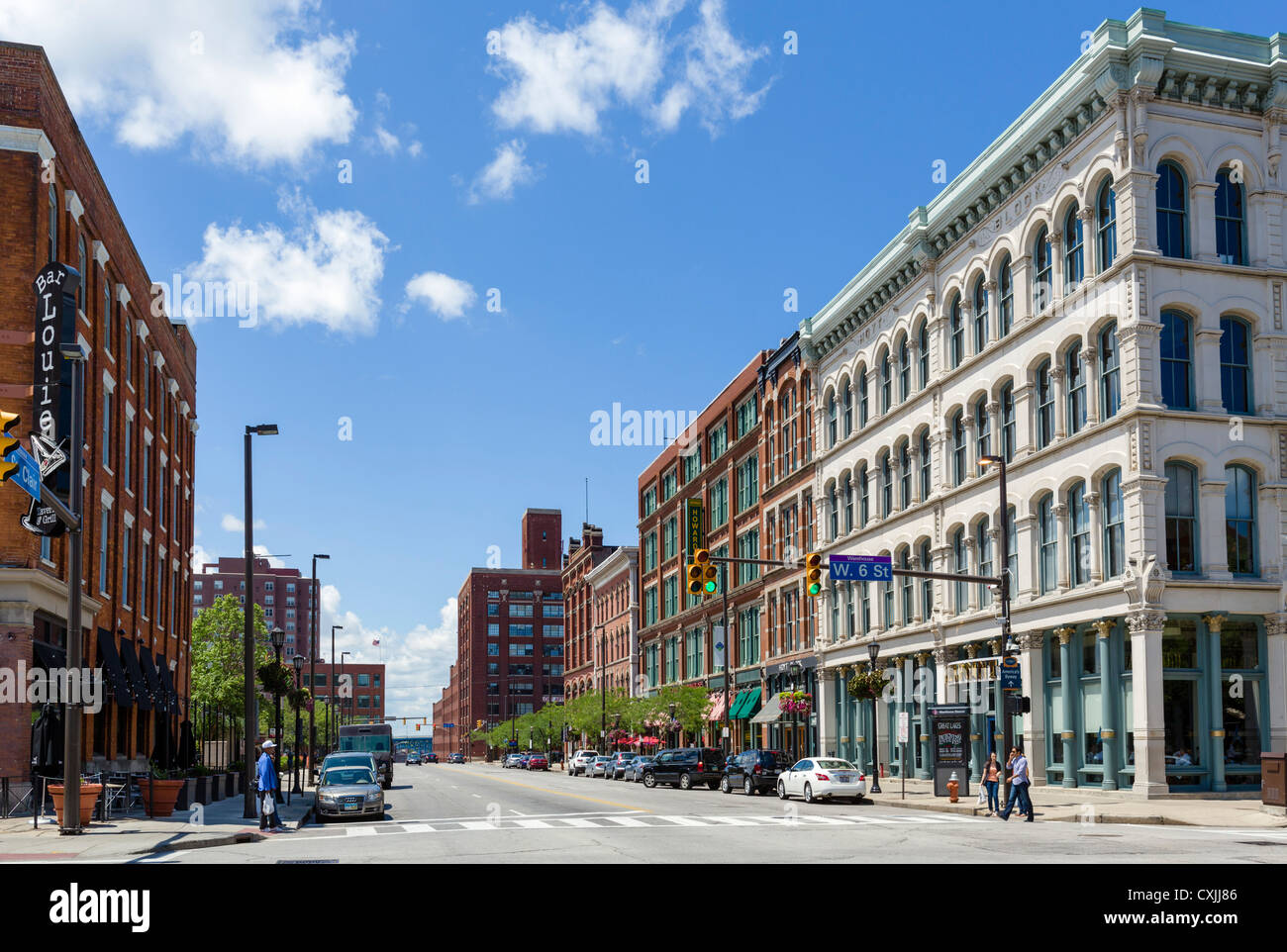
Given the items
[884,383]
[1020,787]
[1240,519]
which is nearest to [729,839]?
[1020,787]

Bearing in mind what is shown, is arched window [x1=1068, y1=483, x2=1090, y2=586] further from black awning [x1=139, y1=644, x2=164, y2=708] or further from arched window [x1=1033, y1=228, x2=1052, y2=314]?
black awning [x1=139, y1=644, x2=164, y2=708]

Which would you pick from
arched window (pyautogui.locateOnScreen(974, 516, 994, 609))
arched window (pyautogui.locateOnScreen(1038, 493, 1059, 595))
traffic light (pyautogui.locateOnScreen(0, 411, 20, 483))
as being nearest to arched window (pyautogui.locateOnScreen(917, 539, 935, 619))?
arched window (pyautogui.locateOnScreen(974, 516, 994, 609))

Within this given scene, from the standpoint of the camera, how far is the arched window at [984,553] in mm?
44562

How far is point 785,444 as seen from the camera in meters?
66.8

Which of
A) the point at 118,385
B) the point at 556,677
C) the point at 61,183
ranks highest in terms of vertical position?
the point at 61,183

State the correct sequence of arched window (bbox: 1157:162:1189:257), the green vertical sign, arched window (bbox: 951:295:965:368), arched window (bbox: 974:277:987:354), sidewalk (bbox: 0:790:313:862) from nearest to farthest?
sidewalk (bbox: 0:790:313:862), arched window (bbox: 1157:162:1189:257), arched window (bbox: 974:277:987:354), arched window (bbox: 951:295:965:368), the green vertical sign

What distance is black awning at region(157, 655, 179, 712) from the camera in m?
47.1

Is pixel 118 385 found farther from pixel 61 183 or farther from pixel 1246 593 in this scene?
pixel 1246 593

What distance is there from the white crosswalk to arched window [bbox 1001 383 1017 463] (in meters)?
14.9

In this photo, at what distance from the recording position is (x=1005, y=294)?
44.2 meters

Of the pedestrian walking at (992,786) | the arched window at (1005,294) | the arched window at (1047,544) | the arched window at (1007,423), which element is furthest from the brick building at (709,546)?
the pedestrian walking at (992,786)
